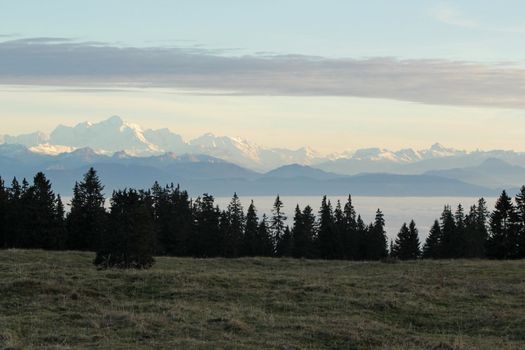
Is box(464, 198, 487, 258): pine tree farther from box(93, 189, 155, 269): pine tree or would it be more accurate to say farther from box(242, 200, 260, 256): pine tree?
box(93, 189, 155, 269): pine tree

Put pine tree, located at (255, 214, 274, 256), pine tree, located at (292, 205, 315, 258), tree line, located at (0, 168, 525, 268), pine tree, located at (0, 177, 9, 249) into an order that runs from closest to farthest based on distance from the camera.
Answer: tree line, located at (0, 168, 525, 268), pine tree, located at (0, 177, 9, 249), pine tree, located at (292, 205, 315, 258), pine tree, located at (255, 214, 274, 256)

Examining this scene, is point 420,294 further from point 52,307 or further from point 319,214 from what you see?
point 319,214

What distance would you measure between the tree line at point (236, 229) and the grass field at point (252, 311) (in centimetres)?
3116

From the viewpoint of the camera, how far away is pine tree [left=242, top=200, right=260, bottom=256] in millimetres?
92125

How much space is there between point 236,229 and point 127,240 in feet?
173

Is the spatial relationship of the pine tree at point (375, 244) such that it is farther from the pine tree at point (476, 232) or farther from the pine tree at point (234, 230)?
the pine tree at point (234, 230)

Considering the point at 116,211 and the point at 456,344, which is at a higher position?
the point at 116,211

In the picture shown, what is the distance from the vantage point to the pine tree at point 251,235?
92125 mm

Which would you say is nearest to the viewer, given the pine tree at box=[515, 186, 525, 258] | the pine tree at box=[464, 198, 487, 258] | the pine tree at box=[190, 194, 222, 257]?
the pine tree at box=[515, 186, 525, 258]

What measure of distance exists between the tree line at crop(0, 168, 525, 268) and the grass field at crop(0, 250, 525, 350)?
31.2 meters

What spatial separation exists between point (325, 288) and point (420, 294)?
4.14m

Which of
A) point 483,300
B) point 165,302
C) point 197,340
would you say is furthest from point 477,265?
point 197,340

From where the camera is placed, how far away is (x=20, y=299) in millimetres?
24344

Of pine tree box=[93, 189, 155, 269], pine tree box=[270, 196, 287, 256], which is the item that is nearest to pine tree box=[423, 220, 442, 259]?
pine tree box=[270, 196, 287, 256]
